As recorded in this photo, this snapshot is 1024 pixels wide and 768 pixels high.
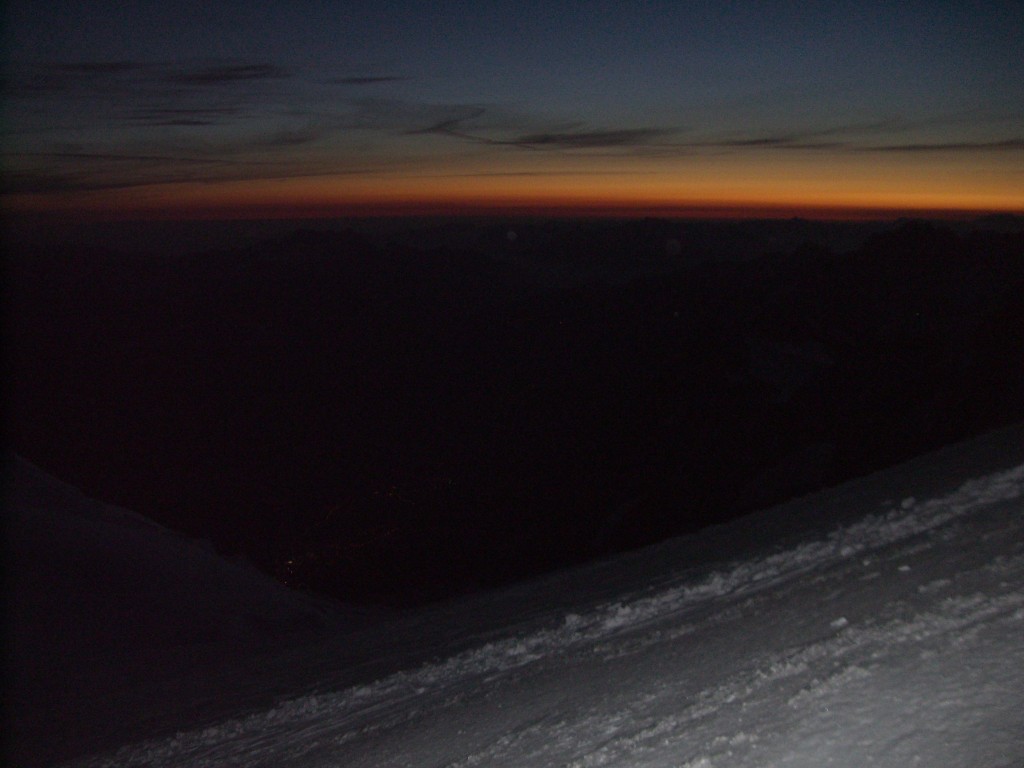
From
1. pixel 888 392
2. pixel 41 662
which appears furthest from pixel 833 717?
pixel 888 392

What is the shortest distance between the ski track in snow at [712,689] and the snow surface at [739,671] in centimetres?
2

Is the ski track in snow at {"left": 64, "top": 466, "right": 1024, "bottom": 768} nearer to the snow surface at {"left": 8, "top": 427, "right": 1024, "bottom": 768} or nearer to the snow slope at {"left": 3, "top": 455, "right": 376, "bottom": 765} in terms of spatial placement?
the snow surface at {"left": 8, "top": 427, "right": 1024, "bottom": 768}

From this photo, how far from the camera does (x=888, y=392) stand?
210 ft

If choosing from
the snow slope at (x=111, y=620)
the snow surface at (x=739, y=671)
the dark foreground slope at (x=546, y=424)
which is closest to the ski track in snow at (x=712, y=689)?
the snow surface at (x=739, y=671)

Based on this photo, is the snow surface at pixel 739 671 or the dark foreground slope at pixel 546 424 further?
the dark foreground slope at pixel 546 424

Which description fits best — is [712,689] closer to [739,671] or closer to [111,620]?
[739,671]

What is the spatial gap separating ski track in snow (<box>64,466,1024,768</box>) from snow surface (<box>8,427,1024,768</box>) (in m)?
0.02

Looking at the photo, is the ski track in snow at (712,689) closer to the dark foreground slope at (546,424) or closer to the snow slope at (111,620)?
the snow slope at (111,620)

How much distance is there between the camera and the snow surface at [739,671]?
3.95 m

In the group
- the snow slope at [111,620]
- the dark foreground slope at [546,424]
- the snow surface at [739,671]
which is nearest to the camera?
the snow surface at [739,671]

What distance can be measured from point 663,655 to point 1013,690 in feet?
9.29

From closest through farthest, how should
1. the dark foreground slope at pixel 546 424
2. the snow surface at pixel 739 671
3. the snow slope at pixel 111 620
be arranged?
1. the snow surface at pixel 739 671
2. the snow slope at pixel 111 620
3. the dark foreground slope at pixel 546 424

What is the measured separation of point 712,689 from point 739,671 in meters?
0.29

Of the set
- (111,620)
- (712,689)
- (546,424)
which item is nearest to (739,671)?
(712,689)
